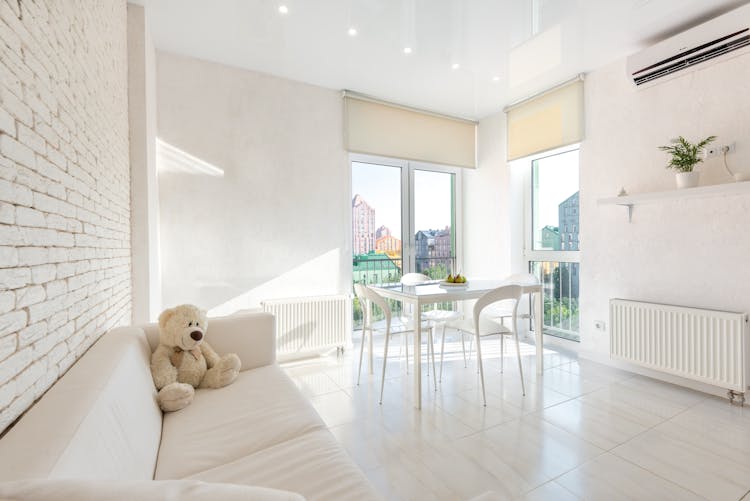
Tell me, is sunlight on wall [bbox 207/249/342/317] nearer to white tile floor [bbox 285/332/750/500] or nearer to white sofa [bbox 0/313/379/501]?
white tile floor [bbox 285/332/750/500]

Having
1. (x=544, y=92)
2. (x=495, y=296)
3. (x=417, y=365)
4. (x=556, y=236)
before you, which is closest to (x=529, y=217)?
(x=556, y=236)

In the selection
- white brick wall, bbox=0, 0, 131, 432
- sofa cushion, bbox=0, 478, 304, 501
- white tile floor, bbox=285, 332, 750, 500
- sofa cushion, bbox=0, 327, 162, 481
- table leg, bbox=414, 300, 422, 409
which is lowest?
white tile floor, bbox=285, 332, 750, 500

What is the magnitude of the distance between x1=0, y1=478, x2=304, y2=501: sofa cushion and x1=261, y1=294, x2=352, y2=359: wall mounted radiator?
2702 millimetres

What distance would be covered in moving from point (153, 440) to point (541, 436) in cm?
195

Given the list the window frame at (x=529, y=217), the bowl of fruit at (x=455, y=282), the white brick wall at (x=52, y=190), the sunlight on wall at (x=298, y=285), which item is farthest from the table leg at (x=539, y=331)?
the white brick wall at (x=52, y=190)

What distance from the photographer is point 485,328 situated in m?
2.71

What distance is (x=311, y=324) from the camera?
3375 mm

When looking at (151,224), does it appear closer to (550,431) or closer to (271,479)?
(271,479)

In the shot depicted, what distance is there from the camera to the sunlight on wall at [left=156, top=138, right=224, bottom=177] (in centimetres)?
291

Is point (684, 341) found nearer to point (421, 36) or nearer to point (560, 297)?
point (560, 297)

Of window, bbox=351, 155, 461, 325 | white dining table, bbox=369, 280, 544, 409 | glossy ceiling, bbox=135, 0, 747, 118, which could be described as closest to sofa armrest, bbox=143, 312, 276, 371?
white dining table, bbox=369, 280, 544, 409

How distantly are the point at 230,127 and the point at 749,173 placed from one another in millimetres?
3987

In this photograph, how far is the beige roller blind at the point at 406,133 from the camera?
3.71m

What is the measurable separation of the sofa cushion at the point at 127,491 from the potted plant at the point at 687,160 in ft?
10.4
